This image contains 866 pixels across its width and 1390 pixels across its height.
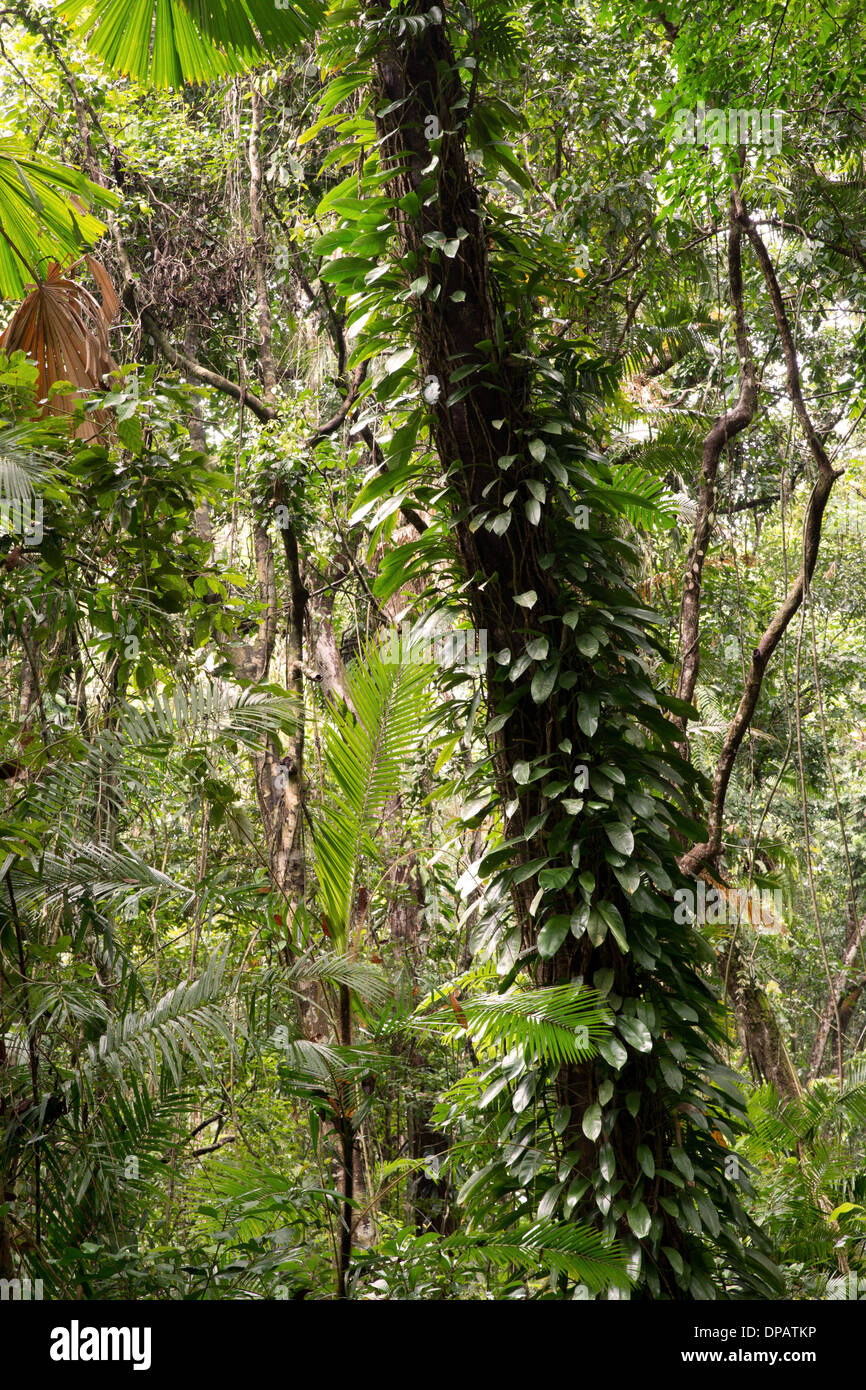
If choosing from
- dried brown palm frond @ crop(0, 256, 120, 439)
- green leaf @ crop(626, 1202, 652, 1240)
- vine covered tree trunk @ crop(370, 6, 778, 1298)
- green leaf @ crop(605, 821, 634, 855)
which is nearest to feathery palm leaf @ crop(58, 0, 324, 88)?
vine covered tree trunk @ crop(370, 6, 778, 1298)

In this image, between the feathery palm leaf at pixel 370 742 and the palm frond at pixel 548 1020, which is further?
the feathery palm leaf at pixel 370 742

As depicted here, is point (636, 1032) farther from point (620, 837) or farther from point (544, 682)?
point (544, 682)

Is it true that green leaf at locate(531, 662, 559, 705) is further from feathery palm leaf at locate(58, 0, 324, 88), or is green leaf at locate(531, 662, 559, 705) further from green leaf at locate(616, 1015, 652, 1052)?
feathery palm leaf at locate(58, 0, 324, 88)

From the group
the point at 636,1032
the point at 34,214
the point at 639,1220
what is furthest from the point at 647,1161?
the point at 34,214

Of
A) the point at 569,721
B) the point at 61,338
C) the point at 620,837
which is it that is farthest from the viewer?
the point at 61,338

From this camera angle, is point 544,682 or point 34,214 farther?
point 34,214

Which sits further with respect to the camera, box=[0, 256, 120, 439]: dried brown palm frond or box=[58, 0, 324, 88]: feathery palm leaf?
box=[0, 256, 120, 439]: dried brown palm frond

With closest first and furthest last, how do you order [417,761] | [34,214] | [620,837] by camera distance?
1. [620,837]
2. [34,214]
3. [417,761]

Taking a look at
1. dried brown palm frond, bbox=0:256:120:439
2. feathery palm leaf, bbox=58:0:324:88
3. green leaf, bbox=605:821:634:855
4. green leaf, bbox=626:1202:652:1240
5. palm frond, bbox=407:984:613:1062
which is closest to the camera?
palm frond, bbox=407:984:613:1062

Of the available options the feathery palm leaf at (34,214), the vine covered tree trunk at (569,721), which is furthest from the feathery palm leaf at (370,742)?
the feathery palm leaf at (34,214)

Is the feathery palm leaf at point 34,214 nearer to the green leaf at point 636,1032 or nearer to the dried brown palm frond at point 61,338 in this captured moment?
the dried brown palm frond at point 61,338

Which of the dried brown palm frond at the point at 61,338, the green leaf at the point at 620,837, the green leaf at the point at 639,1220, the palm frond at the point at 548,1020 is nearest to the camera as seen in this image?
the palm frond at the point at 548,1020

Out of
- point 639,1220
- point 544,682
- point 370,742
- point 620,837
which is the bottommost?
point 639,1220
